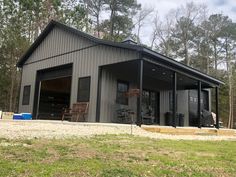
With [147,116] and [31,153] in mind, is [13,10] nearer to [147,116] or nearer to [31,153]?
[147,116]

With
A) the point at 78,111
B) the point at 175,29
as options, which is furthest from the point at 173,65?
the point at 175,29

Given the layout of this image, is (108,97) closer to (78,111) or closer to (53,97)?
(78,111)

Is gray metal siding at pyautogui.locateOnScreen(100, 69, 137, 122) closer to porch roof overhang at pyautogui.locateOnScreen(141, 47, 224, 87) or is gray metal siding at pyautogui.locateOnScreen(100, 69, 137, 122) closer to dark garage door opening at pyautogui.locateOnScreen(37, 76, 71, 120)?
porch roof overhang at pyautogui.locateOnScreen(141, 47, 224, 87)

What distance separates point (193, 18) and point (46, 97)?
2296 centimetres

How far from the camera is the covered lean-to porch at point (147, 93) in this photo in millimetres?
Result: 12230

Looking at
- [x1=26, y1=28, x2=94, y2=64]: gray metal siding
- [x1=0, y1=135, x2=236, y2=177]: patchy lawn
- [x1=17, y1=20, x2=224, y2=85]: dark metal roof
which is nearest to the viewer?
[x1=0, y1=135, x2=236, y2=177]: patchy lawn

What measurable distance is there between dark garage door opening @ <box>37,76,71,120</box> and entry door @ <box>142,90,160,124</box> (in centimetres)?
450

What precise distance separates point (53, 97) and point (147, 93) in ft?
19.0

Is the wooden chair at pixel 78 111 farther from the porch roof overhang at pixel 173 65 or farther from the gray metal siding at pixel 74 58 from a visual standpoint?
the porch roof overhang at pixel 173 65

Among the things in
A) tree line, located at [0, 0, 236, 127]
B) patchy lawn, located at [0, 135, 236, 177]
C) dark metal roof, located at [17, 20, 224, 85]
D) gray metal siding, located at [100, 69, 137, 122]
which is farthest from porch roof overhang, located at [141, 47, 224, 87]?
tree line, located at [0, 0, 236, 127]

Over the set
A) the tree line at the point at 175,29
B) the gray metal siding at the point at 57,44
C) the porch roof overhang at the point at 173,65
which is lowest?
the porch roof overhang at the point at 173,65

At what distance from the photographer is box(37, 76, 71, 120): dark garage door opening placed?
16884mm

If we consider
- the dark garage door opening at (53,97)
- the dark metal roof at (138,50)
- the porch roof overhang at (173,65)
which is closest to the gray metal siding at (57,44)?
the dark metal roof at (138,50)

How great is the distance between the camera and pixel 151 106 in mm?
16922
